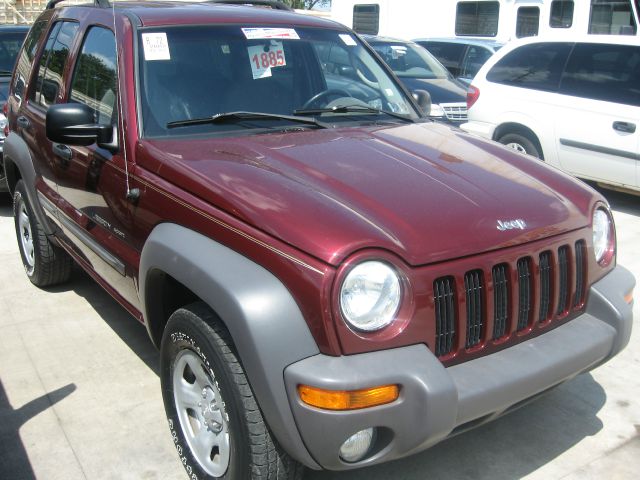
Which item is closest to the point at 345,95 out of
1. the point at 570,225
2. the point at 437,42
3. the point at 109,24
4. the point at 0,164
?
the point at 109,24

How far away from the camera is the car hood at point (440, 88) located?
954 cm

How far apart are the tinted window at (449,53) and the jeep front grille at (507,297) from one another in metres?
9.42

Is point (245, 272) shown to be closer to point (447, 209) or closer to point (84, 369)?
point (447, 209)

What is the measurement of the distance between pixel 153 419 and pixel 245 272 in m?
1.37

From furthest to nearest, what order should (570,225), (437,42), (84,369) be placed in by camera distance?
(437,42) < (84,369) < (570,225)

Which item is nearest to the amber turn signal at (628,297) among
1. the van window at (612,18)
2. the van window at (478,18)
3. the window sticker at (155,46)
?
the window sticker at (155,46)

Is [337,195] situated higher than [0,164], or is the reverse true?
[337,195]

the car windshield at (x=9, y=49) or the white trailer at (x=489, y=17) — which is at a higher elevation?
the white trailer at (x=489, y=17)

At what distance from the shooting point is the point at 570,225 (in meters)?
2.94

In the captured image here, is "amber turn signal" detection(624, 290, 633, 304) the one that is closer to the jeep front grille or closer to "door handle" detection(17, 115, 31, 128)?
the jeep front grille

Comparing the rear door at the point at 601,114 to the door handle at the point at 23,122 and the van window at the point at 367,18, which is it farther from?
the van window at the point at 367,18

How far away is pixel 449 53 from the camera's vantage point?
39.7 ft

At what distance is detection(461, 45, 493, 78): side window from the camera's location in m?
11.6

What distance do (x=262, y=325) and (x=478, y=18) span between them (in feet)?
37.9
